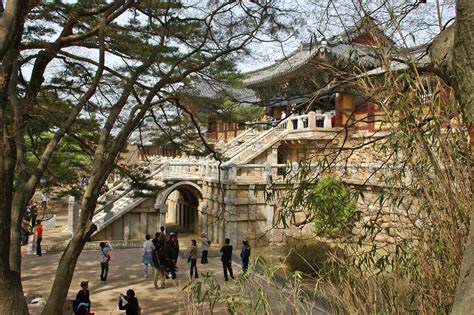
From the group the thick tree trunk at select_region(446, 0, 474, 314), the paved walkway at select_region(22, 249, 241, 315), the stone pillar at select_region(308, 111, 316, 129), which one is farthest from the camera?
the stone pillar at select_region(308, 111, 316, 129)

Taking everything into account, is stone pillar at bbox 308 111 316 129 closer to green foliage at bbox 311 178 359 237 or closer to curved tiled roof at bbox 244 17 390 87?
curved tiled roof at bbox 244 17 390 87

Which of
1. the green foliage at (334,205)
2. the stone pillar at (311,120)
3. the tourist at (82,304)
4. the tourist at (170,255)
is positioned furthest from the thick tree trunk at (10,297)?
the stone pillar at (311,120)

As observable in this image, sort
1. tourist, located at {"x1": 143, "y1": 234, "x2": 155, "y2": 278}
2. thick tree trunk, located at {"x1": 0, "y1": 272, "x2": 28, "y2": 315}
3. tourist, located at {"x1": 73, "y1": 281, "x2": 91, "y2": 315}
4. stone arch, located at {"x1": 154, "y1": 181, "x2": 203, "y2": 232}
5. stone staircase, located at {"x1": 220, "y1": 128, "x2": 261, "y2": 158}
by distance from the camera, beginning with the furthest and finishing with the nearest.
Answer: stone staircase, located at {"x1": 220, "y1": 128, "x2": 261, "y2": 158}
stone arch, located at {"x1": 154, "y1": 181, "x2": 203, "y2": 232}
tourist, located at {"x1": 143, "y1": 234, "x2": 155, "y2": 278}
tourist, located at {"x1": 73, "y1": 281, "x2": 91, "y2": 315}
thick tree trunk, located at {"x1": 0, "y1": 272, "x2": 28, "y2": 315}

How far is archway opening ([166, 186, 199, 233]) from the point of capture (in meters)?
19.5

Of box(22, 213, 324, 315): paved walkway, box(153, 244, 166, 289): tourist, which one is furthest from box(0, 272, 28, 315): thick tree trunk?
box(153, 244, 166, 289): tourist

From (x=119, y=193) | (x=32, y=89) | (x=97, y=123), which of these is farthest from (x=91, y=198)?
(x=119, y=193)

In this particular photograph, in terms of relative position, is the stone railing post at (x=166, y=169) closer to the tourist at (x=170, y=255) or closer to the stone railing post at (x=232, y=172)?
the stone railing post at (x=232, y=172)

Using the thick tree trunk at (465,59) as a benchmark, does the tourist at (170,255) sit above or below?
below

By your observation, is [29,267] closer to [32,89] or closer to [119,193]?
[119,193]

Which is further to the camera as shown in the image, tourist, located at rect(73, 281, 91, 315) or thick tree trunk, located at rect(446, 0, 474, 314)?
tourist, located at rect(73, 281, 91, 315)

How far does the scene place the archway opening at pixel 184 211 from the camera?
1953 cm

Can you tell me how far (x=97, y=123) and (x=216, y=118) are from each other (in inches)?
88.5

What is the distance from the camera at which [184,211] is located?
826 inches

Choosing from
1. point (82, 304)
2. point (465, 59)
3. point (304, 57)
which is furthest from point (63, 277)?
point (304, 57)
